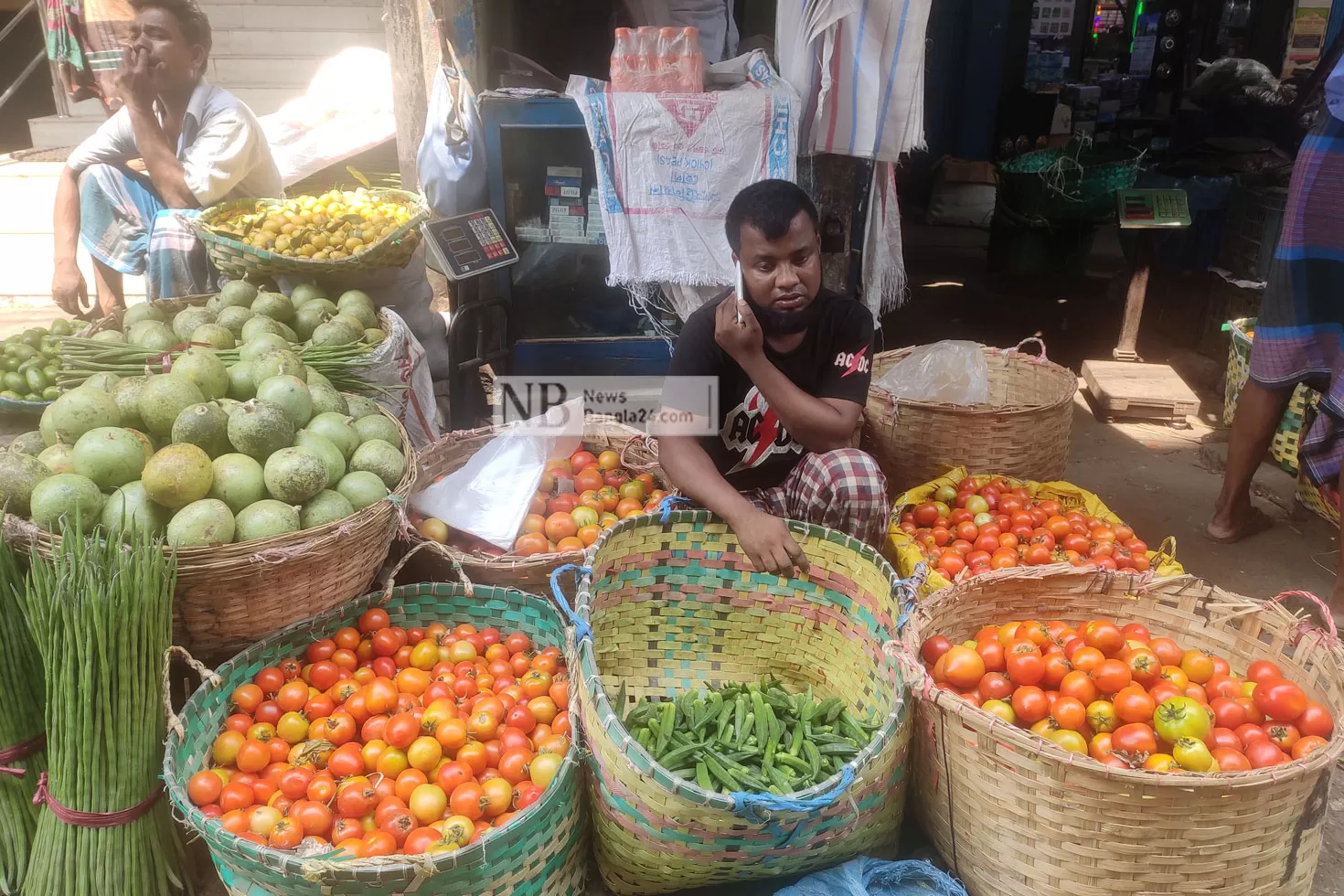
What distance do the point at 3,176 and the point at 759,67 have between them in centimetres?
595

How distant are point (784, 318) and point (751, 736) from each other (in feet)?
3.77

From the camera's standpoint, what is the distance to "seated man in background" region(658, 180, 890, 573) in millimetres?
2373

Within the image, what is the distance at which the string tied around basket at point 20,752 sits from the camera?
2.05 metres

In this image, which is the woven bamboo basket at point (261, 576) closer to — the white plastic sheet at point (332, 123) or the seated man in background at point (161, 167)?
the seated man in background at point (161, 167)

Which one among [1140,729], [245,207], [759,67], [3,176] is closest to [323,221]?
[245,207]

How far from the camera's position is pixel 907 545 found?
2770mm

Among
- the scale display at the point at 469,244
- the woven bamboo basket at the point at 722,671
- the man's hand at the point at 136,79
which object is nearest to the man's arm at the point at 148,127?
the man's hand at the point at 136,79

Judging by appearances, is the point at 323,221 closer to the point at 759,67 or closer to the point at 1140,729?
the point at 759,67

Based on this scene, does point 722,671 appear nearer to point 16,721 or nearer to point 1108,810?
point 1108,810

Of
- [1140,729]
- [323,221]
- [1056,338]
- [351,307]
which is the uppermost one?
[323,221]

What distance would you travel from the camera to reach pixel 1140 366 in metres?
5.37

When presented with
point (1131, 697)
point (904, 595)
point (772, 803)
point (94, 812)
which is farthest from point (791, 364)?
point (94, 812)

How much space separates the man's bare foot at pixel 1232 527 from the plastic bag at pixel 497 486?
107 inches

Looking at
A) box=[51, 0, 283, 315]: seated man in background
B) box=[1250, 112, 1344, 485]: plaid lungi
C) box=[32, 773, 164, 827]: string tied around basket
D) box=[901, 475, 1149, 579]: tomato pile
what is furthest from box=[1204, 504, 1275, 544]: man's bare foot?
box=[51, 0, 283, 315]: seated man in background
